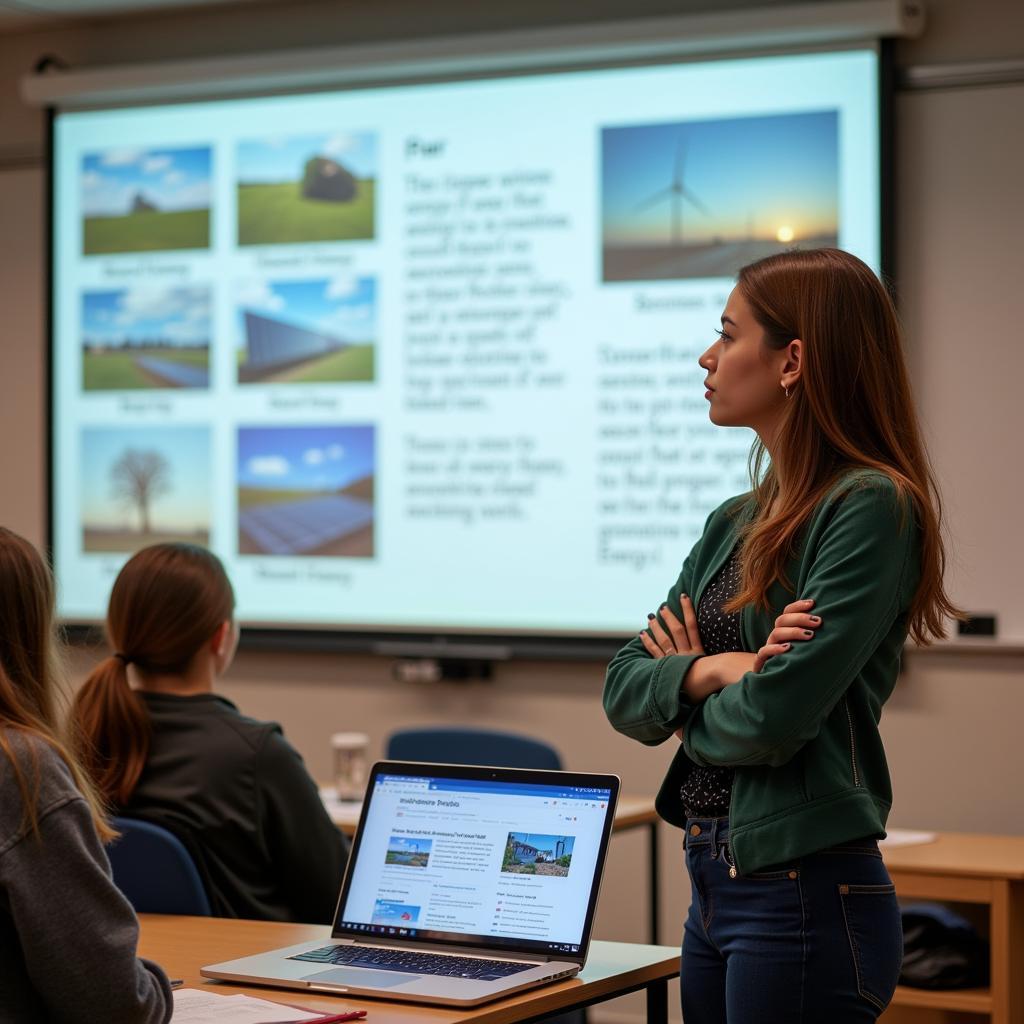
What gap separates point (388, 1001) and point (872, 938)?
0.57 meters

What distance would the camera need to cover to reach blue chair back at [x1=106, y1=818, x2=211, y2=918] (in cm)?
227

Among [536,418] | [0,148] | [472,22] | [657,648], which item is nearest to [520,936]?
[657,648]

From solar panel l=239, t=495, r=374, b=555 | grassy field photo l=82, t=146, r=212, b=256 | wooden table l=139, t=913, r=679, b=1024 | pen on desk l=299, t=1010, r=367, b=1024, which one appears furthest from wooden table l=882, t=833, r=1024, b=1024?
grassy field photo l=82, t=146, r=212, b=256

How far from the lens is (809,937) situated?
5.43ft

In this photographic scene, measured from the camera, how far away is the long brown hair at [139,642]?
2.37 metres

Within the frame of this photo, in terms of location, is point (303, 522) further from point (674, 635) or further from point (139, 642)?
point (674, 635)

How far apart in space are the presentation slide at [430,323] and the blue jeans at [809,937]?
2363 mm

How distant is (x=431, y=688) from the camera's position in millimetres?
4418

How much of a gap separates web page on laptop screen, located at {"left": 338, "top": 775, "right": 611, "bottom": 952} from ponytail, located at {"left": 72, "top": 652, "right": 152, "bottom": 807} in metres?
0.52

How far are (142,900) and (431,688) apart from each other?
2.11m

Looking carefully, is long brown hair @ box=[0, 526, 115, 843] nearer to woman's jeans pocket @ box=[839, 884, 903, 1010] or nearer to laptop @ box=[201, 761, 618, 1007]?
laptop @ box=[201, 761, 618, 1007]

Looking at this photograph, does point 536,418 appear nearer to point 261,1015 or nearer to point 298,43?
point 298,43

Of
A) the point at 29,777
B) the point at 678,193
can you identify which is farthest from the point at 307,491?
the point at 29,777

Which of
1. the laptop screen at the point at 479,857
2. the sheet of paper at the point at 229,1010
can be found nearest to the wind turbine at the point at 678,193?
the laptop screen at the point at 479,857
